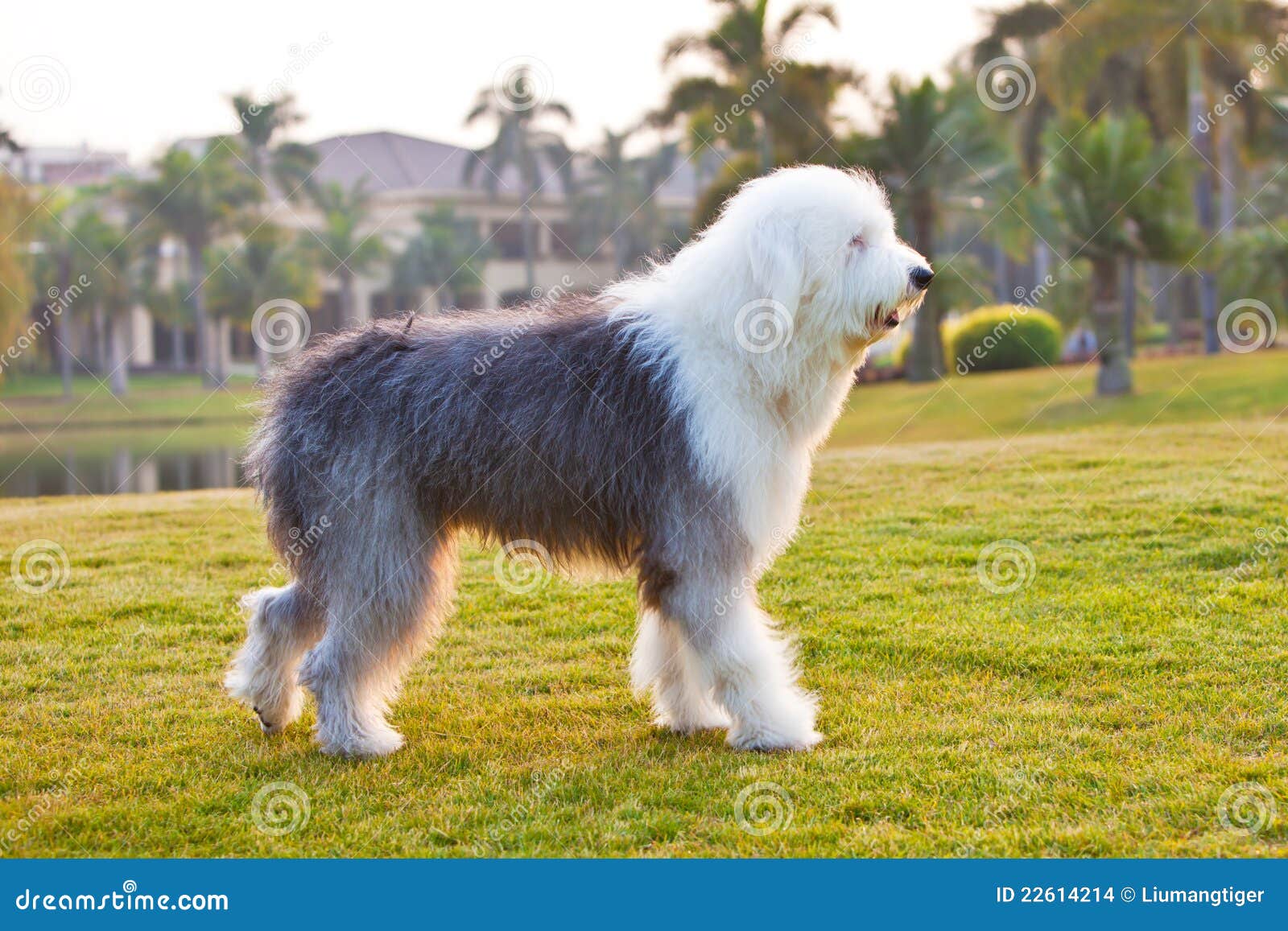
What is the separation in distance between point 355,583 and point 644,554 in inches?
48.0

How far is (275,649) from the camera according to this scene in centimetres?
538

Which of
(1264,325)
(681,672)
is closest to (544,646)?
(681,672)

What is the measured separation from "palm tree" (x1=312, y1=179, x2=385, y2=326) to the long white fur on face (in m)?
45.9

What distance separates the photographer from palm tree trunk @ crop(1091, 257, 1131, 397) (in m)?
26.4

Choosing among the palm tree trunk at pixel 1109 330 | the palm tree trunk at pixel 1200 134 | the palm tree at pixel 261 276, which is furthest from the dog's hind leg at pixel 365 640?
the palm tree at pixel 261 276

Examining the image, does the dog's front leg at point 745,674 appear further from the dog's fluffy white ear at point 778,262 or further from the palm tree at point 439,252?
the palm tree at point 439,252

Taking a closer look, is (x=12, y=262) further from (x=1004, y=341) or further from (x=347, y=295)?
(x=1004, y=341)

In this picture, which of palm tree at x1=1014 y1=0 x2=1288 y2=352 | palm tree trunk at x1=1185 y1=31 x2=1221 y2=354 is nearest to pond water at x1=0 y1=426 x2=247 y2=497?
palm tree at x1=1014 y1=0 x2=1288 y2=352

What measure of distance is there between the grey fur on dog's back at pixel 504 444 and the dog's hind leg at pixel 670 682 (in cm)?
37

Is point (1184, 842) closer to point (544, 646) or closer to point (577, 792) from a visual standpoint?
point (577, 792)

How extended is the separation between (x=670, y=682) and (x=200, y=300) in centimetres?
4689

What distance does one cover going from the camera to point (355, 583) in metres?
5.11

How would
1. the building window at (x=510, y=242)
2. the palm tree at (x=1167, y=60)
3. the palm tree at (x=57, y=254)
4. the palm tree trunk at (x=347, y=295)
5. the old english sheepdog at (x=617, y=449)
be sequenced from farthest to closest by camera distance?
the building window at (x=510, y=242) < the palm tree trunk at (x=347, y=295) < the palm tree at (x=57, y=254) < the palm tree at (x=1167, y=60) < the old english sheepdog at (x=617, y=449)

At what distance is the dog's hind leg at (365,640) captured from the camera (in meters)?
5.11
